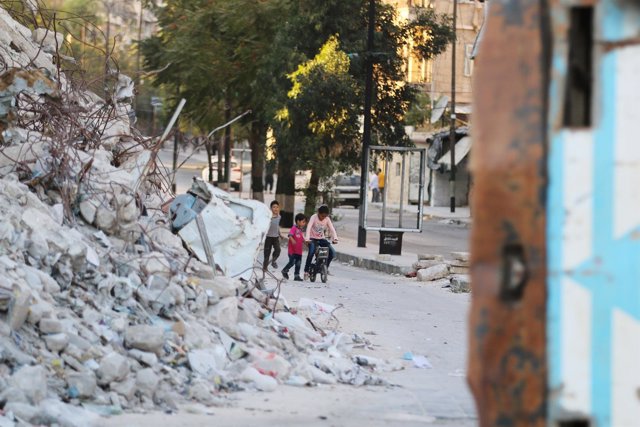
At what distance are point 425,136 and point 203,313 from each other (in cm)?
5196

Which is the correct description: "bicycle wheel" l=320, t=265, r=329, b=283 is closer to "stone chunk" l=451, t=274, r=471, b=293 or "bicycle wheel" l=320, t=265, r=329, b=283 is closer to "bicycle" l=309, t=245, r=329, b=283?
"bicycle" l=309, t=245, r=329, b=283

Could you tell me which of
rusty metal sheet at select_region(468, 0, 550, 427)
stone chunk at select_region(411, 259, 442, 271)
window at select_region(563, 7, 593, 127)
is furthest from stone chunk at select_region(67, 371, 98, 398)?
stone chunk at select_region(411, 259, 442, 271)

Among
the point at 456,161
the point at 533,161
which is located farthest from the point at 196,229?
the point at 456,161

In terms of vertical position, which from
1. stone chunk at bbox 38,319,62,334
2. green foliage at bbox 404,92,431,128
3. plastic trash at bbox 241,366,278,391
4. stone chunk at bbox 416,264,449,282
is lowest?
stone chunk at bbox 416,264,449,282

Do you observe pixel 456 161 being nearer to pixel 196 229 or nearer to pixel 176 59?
pixel 176 59

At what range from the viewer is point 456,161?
→ 5838 cm

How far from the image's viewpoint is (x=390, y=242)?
93.9ft

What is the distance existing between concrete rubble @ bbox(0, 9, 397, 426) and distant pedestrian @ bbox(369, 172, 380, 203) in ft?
155

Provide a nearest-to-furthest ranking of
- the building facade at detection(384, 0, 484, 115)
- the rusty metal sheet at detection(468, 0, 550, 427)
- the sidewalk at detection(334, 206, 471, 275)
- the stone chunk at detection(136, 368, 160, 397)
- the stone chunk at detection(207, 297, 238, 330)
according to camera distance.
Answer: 1. the rusty metal sheet at detection(468, 0, 550, 427)
2. the stone chunk at detection(136, 368, 160, 397)
3. the stone chunk at detection(207, 297, 238, 330)
4. the sidewalk at detection(334, 206, 471, 275)
5. the building facade at detection(384, 0, 484, 115)

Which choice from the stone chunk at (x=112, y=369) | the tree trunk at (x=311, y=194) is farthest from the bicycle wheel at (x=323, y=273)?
the tree trunk at (x=311, y=194)

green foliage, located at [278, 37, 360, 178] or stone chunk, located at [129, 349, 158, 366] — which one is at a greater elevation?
green foliage, located at [278, 37, 360, 178]

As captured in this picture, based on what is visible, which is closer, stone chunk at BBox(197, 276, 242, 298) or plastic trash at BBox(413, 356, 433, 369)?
plastic trash at BBox(413, 356, 433, 369)

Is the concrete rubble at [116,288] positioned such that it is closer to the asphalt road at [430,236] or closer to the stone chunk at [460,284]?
the stone chunk at [460,284]

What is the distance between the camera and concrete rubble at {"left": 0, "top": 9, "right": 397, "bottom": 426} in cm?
989
